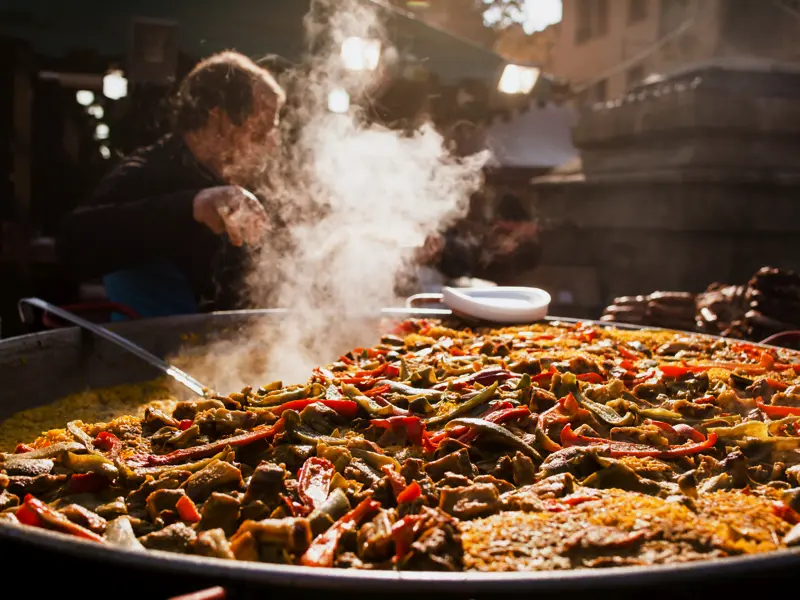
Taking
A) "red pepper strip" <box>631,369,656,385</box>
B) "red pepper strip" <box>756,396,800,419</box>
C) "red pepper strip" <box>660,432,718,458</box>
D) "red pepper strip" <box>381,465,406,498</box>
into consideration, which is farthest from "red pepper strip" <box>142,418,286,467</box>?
"red pepper strip" <box>756,396,800,419</box>

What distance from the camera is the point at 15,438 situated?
287 cm

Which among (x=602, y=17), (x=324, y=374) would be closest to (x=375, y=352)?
(x=324, y=374)

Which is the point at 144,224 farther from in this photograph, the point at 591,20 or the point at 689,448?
the point at 591,20

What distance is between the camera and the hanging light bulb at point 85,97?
32.1ft

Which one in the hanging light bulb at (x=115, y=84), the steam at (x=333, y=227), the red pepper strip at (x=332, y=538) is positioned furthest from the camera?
the hanging light bulb at (x=115, y=84)

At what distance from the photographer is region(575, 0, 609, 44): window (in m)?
24.4

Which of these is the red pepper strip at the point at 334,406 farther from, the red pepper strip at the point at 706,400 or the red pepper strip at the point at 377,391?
the red pepper strip at the point at 706,400

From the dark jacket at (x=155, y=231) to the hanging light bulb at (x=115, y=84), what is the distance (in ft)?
15.2

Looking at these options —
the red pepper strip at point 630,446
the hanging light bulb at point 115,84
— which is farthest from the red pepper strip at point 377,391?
the hanging light bulb at point 115,84

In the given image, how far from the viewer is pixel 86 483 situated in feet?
6.25

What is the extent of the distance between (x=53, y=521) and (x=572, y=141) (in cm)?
798

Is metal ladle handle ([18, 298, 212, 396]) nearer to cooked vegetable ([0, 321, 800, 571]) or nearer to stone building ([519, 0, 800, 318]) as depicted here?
cooked vegetable ([0, 321, 800, 571])

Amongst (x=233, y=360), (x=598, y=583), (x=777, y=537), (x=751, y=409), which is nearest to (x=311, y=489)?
(x=598, y=583)

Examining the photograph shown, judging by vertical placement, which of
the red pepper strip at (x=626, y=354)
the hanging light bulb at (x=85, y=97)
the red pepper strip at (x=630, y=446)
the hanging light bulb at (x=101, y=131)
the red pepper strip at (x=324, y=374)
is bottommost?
the red pepper strip at (x=324, y=374)
